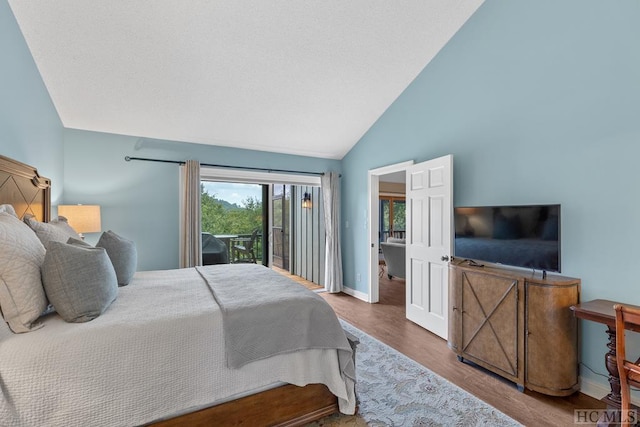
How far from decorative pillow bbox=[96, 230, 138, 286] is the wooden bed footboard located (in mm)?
1241

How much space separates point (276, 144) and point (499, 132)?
301 cm

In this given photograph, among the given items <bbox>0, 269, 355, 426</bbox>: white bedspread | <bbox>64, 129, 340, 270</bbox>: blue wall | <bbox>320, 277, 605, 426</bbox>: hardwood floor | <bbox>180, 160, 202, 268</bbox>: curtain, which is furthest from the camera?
<bbox>180, 160, 202, 268</bbox>: curtain

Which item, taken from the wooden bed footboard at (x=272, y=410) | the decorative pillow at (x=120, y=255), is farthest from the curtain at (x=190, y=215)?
the wooden bed footboard at (x=272, y=410)

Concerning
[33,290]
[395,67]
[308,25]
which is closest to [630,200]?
[395,67]

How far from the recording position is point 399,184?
8867mm

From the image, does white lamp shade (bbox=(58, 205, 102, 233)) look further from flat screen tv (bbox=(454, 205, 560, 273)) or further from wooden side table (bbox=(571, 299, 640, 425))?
wooden side table (bbox=(571, 299, 640, 425))

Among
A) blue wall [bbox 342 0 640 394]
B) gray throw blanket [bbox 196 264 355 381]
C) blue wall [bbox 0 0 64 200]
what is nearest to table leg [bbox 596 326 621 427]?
blue wall [bbox 342 0 640 394]

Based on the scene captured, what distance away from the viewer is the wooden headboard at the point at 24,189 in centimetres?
202

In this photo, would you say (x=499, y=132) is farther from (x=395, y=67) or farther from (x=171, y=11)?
(x=171, y=11)

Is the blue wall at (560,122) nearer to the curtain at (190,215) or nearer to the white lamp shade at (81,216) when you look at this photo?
the curtain at (190,215)

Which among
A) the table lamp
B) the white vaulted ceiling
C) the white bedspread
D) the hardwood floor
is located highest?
the white vaulted ceiling

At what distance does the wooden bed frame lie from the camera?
1.57 metres

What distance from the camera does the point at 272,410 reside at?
5.67ft

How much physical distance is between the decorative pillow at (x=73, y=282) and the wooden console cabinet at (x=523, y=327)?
277 cm
